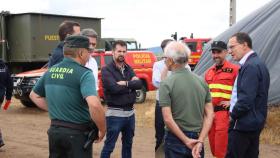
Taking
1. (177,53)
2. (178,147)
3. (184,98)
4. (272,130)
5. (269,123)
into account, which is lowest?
(272,130)

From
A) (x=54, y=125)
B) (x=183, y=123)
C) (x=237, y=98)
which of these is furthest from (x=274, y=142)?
(x=54, y=125)

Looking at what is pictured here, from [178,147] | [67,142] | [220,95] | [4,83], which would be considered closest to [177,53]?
[178,147]

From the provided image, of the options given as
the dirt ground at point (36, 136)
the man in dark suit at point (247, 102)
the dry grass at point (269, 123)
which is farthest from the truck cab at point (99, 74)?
the man in dark suit at point (247, 102)

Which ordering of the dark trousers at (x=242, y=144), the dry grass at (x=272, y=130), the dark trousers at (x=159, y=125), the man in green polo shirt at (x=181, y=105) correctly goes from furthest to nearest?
the dry grass at (x=272, y=130) < the dark trousers at (x=159, y=125) < the dark trousers at (x=242, y=144) < the man in green polo shirt at (x=181, y=105)

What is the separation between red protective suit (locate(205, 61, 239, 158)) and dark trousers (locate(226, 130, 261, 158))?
723mm

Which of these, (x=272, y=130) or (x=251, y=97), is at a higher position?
(x=251, y=97)

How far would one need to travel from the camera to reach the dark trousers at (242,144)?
5.01 metres

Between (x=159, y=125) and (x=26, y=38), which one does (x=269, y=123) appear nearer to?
(x=159, y=125)

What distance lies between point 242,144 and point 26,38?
14.7m

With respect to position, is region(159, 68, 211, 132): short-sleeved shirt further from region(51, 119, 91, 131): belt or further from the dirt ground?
the dirt ground

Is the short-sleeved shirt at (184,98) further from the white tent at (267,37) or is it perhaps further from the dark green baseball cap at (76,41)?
the white tent at (267,37)

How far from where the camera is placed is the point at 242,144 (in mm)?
5020

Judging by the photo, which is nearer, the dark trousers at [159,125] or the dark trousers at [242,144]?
the dark trousers at [242,144]

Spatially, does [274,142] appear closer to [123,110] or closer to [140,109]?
[123,110]
